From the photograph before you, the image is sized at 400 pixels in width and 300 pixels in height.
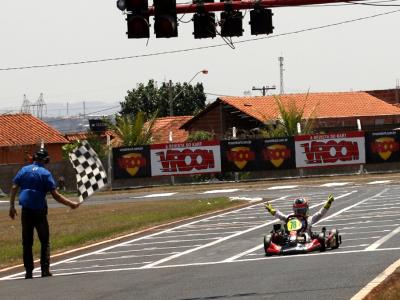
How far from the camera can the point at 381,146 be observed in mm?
46750

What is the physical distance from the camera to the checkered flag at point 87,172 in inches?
717

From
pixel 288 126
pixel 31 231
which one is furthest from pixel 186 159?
pixel 31 231

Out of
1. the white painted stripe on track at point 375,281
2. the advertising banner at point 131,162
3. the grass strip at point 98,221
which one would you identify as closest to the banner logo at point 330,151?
the advertising banner at point 131,162

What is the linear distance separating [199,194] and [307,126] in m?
14.4

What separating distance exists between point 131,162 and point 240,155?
16.0 ft

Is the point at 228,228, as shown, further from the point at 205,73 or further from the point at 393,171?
the point at 205,73

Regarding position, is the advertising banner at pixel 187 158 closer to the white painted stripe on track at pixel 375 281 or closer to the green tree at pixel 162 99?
the white painted stripe on track at pixel 375 281

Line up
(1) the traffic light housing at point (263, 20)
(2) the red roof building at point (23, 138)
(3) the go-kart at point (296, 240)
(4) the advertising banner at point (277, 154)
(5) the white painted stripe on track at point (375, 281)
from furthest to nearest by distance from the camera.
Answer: (2) the red roof building at point (23, 138)
(4) the advertising banner at point (277, 154)
(1) the traffic light housing at point (263, 20)
(3) the go-kart at point (296, 240)
(5) the white painted stripe on track at point (375, 281)

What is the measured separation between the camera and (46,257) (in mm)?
14758

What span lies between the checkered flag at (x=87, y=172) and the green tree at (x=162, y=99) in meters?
77.5

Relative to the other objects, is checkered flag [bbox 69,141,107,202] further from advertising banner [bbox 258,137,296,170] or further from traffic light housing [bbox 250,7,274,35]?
advertising banner [bbox 258,137,296,170]

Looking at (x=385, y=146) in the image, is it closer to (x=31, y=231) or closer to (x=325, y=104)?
(x=325, y=104)

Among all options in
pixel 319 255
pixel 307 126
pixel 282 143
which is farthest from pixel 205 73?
pixel 319 255

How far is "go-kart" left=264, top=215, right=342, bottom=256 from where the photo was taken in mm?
16734
